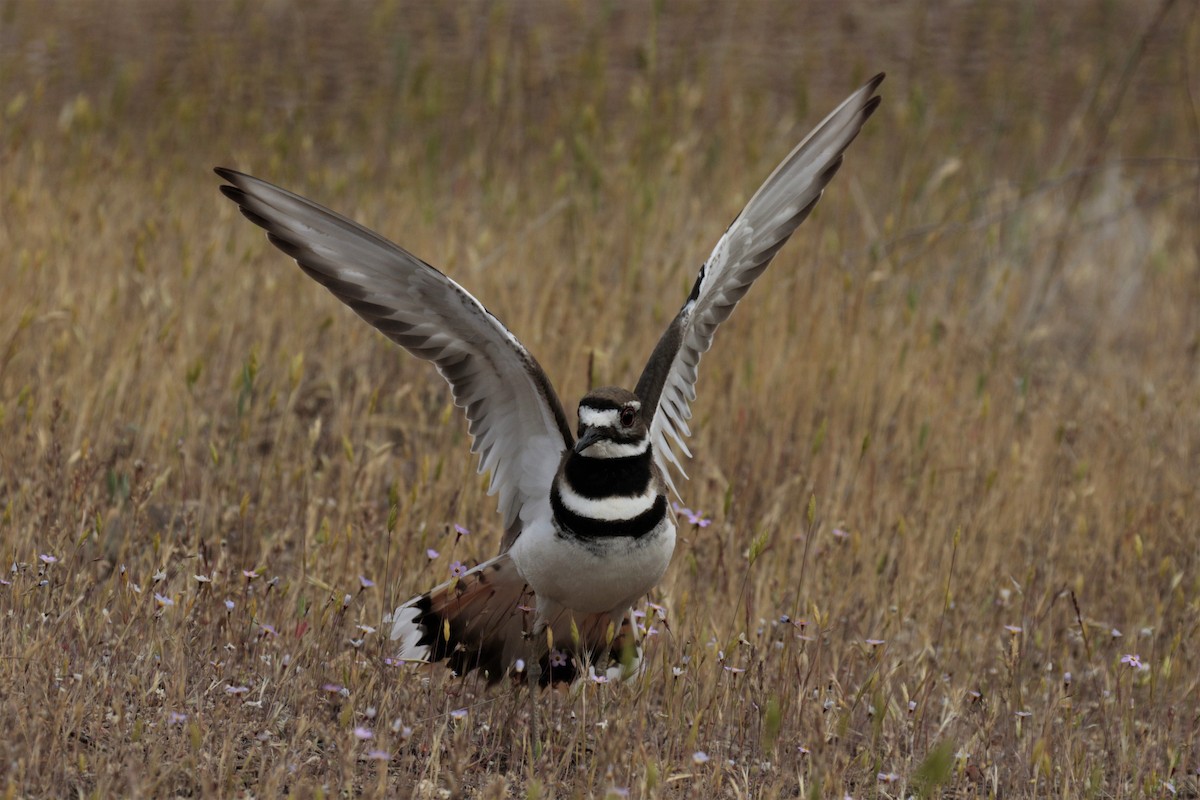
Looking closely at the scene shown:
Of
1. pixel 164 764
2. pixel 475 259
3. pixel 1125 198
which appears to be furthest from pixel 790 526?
pixel 1125 198

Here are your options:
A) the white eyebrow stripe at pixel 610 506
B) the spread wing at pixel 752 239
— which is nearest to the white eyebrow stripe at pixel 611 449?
the white eyebrow stripe at pixel 610 506

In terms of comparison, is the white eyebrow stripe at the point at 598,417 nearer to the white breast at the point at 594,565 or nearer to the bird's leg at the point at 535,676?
the white breast at the point at 594,565

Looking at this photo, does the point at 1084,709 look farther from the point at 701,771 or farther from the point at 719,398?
the point at 719,398

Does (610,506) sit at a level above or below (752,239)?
below

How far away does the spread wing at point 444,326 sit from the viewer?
3607 millimetres

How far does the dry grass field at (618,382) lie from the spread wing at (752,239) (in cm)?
52

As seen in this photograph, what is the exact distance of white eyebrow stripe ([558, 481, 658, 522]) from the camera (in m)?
3.60

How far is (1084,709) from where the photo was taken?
4.14 meters

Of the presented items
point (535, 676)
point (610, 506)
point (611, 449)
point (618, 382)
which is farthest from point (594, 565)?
point (618, 382)

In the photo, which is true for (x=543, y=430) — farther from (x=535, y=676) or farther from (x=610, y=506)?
(x=535, y=676)

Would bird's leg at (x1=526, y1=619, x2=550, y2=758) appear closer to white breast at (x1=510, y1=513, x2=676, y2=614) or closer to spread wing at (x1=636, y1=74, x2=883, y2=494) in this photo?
white breast at (x1=510, y1=513, x2=676, y2=614)

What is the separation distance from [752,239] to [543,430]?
946mm

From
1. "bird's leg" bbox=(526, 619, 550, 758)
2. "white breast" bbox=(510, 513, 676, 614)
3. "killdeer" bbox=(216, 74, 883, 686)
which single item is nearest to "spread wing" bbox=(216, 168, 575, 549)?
"killdeer" bbox=(216, 74, 883, 686)

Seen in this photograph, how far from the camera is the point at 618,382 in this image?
5.67 meters
